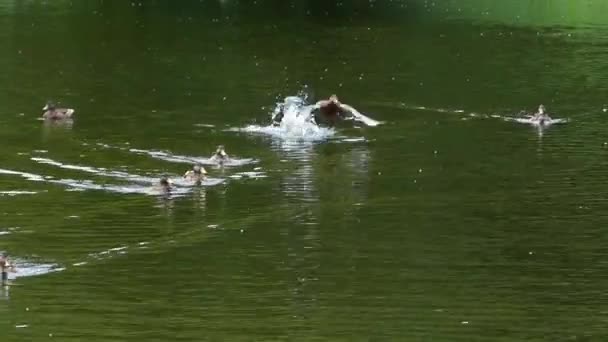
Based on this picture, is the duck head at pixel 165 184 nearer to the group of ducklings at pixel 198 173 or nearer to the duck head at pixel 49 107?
the group of ducklings at pixel 198 173

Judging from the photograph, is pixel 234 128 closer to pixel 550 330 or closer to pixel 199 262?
pixel 199 262

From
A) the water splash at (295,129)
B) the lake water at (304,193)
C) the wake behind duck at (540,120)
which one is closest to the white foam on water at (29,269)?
the lake water at (304,193)

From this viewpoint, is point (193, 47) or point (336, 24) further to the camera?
point (336, 24)

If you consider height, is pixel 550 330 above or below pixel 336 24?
below

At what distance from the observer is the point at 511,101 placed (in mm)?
53062

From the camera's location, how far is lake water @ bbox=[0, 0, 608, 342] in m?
26.4

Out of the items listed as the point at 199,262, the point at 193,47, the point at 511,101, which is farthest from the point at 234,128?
the point at 193,47

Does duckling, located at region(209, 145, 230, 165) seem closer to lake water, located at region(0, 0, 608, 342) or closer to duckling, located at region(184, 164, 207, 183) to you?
lake water, located at region(0, 0, 608, 342)

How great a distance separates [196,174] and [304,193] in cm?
292

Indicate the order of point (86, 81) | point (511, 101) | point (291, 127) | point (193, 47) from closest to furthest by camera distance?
point (291, 127) → point (511, 101) → point (86, 81) → point (193, 47)

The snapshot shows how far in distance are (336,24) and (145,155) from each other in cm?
3823

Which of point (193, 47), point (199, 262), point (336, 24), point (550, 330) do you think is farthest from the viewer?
point (336, 24)

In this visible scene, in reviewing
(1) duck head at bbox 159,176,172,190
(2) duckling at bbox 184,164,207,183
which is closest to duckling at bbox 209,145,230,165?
(2) duckling at bbox 184,164,207,183

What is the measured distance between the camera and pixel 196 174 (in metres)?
38.1
